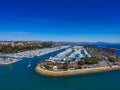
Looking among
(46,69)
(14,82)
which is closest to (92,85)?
A: (46,69)

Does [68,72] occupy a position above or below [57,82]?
above

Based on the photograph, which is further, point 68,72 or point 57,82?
point 68,72

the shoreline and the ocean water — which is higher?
the shoreline

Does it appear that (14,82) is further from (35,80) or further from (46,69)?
(46,69)

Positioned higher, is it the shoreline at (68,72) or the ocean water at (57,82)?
the shoreline at (68,72)

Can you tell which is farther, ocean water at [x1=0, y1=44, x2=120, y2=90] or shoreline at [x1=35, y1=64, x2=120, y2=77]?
shoreline at [x1=35, y1=64, x2=120, y2=77]

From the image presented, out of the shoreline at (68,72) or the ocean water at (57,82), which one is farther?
the shoreline at (68,72)

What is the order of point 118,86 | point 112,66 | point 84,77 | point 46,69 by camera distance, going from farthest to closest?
point 112,66 → point 46,69 → point 84,77 → point 118,86

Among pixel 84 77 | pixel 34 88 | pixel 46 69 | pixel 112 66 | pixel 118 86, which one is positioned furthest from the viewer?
pixel 112 66

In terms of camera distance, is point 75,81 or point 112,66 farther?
point 112,66

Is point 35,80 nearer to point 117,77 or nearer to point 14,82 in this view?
point 14,82
